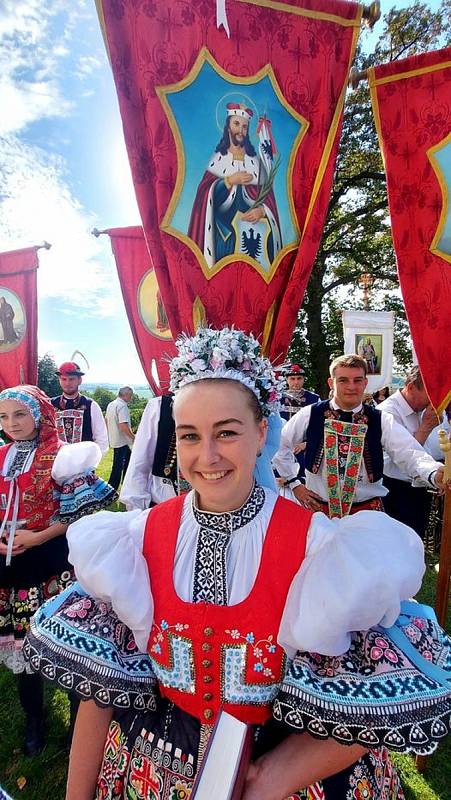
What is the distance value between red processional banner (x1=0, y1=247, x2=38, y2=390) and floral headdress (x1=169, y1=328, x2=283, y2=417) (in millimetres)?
4326

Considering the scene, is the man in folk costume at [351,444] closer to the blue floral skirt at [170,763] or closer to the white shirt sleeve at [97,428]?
the blue floral skirt at [170,763]

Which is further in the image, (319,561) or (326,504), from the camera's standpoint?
(326,504)

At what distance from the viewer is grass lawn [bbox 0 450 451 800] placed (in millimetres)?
1994

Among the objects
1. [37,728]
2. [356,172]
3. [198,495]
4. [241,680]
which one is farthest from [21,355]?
[356,172]

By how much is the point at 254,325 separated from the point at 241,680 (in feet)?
4.15

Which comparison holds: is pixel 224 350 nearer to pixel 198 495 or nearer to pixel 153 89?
pixel 198 495

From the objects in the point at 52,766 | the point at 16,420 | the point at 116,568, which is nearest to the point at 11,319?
the point at 16,420

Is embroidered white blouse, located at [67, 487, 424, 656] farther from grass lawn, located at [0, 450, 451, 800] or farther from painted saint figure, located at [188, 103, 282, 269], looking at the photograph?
grass lawn, located at [0, 450, 451, 800]

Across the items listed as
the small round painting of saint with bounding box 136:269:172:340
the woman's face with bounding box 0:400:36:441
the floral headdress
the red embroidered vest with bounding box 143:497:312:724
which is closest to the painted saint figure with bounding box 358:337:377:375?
the small round painting of saint with bounding box 136:269:172:340

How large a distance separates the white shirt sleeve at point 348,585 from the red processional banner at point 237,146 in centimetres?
89

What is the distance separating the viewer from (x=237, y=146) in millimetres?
1699

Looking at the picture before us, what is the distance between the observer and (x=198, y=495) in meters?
1.31

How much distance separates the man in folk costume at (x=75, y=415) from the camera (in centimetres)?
514

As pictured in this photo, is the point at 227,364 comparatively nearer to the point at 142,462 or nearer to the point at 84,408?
the point at 142,462
